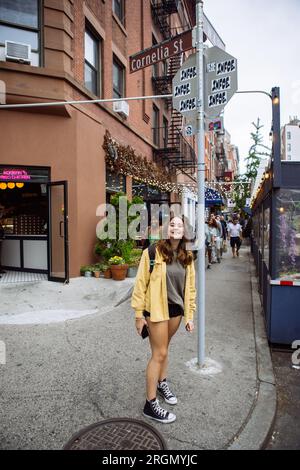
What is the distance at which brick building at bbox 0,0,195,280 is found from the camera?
8.12 meters

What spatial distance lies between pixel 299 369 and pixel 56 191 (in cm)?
651

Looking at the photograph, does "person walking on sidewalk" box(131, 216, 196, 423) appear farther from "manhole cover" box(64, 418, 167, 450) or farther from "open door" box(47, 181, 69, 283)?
"open door" box(47, 181, 69, 283)

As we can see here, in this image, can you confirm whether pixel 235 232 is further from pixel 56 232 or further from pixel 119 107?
pixel 56 232

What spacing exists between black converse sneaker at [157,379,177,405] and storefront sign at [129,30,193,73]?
4.06m

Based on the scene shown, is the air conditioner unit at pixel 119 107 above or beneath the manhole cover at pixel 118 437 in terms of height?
above

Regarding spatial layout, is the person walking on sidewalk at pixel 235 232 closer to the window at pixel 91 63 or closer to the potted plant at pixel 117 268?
the potted plant at pixel 117 268

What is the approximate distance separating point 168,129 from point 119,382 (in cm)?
1706

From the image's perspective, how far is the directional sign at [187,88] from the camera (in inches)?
158

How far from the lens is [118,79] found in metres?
12.5

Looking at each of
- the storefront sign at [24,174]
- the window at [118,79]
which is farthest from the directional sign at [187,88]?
the window at [118,79]

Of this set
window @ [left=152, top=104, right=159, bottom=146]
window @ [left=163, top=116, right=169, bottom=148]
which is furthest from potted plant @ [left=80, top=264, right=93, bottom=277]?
window @ [left=163, top=116, right=169, bottom=148]

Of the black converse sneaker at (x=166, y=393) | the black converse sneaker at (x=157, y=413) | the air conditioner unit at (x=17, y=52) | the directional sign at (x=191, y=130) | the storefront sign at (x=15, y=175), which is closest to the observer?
the black converse sneaker at (x=157, y=413)

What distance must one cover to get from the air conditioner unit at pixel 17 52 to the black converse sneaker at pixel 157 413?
7883mm

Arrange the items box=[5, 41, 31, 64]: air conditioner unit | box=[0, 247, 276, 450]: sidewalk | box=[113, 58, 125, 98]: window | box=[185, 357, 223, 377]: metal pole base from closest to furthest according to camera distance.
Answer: box=[0, 247, 276, 450]: sidewalk → box=[185, 357, 223, 377]: metal pole base → box=[5, 41, 31, 64]: air conditioner unit → box=[113, 58, 125, 98]: window
